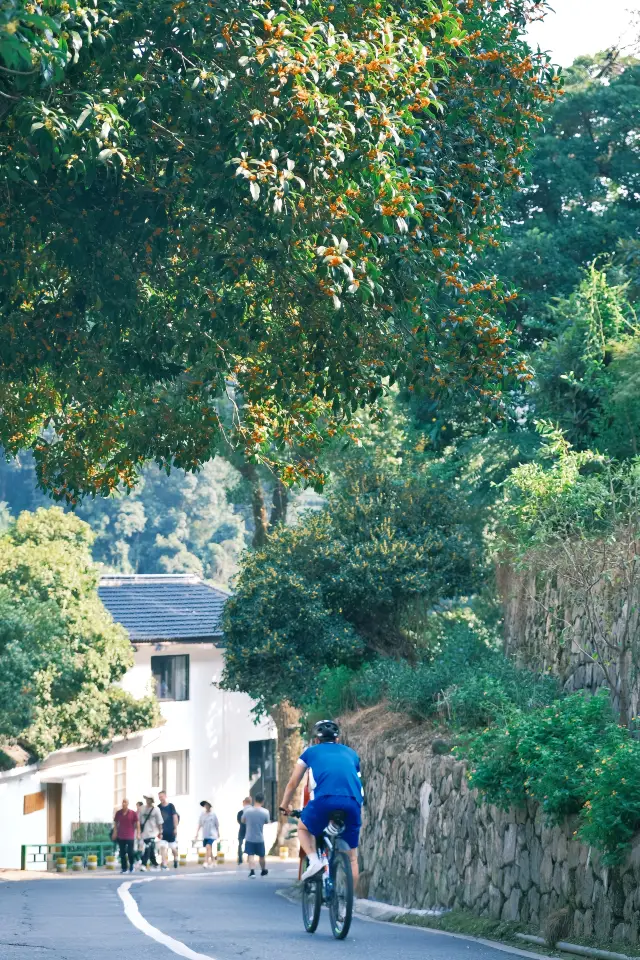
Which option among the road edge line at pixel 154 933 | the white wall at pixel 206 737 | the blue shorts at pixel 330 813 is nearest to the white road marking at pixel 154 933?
the road edge line at pixel 154 933

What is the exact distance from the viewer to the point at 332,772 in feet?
36.2

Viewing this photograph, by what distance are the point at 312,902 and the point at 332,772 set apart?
1.49 m

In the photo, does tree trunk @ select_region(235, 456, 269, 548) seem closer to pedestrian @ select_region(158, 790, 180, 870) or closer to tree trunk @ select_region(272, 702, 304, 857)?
tree trunk @ select_region(272, 702, 304, 857)

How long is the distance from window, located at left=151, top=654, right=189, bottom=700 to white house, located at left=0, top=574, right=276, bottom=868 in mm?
34

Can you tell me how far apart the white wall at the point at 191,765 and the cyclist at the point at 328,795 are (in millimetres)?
26796

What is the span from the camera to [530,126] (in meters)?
14.0

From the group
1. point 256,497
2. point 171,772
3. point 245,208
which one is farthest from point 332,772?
point 171,772

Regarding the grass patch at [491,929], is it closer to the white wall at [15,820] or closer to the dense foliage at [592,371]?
the dense foliage at [592,371]

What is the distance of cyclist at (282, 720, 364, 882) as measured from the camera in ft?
36.1

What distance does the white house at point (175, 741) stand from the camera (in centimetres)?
Answer: 4041

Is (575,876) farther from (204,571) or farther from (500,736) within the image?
(204,571)

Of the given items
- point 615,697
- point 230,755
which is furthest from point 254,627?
point 230,755

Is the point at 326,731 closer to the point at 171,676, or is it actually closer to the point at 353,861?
the point at 353,861

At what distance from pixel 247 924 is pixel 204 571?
65.4 metres
